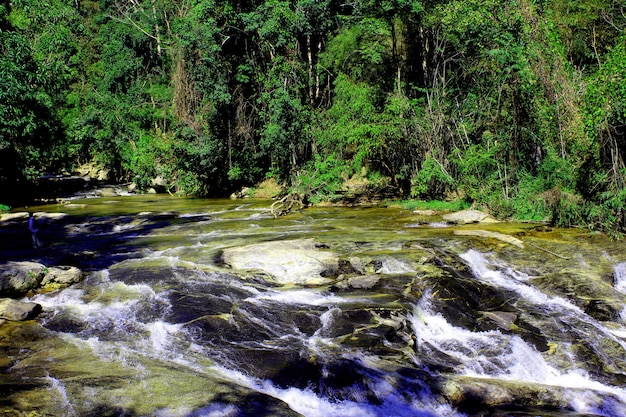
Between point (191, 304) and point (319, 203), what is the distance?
1285cm

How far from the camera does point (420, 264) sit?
1021 cm

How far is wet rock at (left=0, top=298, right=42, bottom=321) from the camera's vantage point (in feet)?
24.8

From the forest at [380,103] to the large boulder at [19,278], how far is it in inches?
427

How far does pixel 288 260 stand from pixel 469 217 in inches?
283

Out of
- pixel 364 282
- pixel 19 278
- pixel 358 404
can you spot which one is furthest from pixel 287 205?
pixel 358 404

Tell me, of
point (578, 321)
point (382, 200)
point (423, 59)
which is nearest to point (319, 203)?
point (382, 200)

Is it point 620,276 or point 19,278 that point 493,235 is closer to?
point 620,276

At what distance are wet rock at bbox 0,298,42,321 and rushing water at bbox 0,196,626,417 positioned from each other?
301 millimetres

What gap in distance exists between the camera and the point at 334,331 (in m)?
7.55

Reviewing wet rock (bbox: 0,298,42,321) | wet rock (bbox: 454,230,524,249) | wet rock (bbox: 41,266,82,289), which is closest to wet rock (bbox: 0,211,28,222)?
wet rock (bbox: 41,266,82,289)

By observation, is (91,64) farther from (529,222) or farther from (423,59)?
(529,222)

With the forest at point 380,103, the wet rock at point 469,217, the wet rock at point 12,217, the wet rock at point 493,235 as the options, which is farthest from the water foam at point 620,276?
the wet rock at point 12,217

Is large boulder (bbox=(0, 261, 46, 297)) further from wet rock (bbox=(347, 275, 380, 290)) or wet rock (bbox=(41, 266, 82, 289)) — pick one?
wet rock (bbox=(347, 275, 380, 290))

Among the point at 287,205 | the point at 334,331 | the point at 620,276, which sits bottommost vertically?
the point at 620,276
